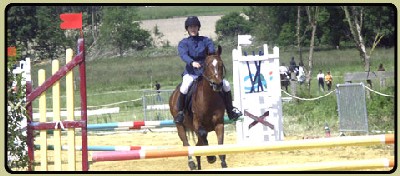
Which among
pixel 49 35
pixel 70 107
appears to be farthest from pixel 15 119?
pixel 49 35

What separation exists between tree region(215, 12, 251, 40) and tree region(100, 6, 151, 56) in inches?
56.5

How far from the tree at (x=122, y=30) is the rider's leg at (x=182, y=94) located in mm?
3583

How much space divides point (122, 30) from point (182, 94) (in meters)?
5.97

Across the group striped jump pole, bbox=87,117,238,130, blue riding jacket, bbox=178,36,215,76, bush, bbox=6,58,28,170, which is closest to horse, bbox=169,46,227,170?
blue riding jacket, bbox=178,36,215,76

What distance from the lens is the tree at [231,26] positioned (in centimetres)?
1533

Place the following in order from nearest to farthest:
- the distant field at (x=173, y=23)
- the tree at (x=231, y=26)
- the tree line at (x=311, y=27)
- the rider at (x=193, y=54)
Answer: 1. the rider at (x=193, y=54)
2. the tree line at (x=311, y=27)
3. the distant field at (x=173, y=23)
4. the tree at (x=231, y=26)

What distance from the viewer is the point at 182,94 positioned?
9984 millimetres

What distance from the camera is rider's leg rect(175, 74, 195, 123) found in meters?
9.88

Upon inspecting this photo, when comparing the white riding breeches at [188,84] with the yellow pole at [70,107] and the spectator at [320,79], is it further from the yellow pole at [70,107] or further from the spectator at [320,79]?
the spectator at [320,79]

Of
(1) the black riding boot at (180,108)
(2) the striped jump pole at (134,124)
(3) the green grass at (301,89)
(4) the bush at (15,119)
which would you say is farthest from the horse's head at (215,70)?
(3) the green grass at (301,89)

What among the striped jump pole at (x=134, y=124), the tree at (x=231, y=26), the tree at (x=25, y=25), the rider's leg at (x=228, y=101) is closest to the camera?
the rider's leg at (x=228, y=101)

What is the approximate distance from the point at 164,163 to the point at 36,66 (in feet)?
13.6

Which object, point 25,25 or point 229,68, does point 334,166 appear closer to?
point 25,25

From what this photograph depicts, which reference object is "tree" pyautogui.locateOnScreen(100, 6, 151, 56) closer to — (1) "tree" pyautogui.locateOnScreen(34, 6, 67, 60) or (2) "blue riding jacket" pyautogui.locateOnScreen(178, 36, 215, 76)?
(1) "tree" pyautogui.locateOnScreen(34, 6, 67, 60)
